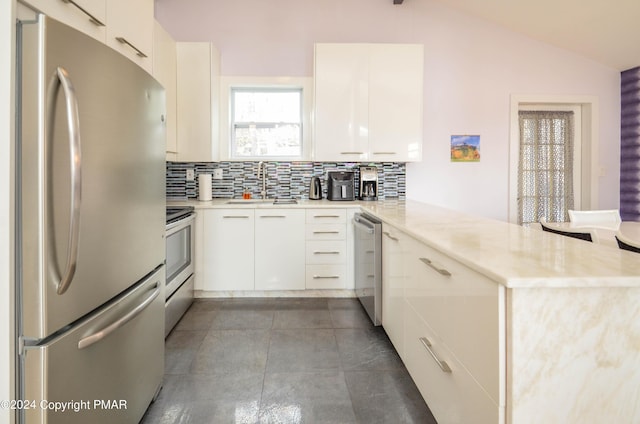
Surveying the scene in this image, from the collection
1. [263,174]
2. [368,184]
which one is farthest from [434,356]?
[263,174]

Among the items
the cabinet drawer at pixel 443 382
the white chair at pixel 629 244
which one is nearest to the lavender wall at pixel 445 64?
the white chair at pixel 629 244

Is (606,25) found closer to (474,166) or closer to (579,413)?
(474,166)

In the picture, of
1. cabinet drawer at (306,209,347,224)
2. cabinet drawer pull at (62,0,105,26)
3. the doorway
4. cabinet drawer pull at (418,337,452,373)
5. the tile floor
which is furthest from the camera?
the doorway

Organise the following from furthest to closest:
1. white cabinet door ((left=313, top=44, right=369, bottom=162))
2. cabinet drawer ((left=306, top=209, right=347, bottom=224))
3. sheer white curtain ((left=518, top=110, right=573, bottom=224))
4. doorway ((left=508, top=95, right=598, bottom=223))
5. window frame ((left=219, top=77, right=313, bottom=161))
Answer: sheer white curtain ((left=518, top=110, right=573, bottom=224)) < doorway ((left=508, top=95, right=598, bottom=223)) < window frame ((left=219, top=77, right=313, bottom=161)) < white cabinet door ((left=313, top=44, right=369, bottom=162)) < cabinet drawer ((left=306, top=209, right=347, bottom=224))

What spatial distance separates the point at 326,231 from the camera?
10.8 feet

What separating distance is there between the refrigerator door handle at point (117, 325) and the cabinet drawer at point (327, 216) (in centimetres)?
175

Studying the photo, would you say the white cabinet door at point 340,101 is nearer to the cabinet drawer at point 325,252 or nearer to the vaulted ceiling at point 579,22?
the cabinet drawer at point 325,252

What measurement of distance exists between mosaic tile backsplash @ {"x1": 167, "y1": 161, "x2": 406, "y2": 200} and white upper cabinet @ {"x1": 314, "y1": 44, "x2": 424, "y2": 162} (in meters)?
0.38

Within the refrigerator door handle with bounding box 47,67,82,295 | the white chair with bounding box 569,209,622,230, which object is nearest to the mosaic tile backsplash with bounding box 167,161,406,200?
the white chair with bounding box 569,209,622,230

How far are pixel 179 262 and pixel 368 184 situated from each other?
1.86 metres

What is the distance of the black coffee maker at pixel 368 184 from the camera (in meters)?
3.66

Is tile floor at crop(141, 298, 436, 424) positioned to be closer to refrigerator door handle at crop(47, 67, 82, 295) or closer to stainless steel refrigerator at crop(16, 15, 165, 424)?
stainless steel refrigerator at crop(16, 15, 165, 424)

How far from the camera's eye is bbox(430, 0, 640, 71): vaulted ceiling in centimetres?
318

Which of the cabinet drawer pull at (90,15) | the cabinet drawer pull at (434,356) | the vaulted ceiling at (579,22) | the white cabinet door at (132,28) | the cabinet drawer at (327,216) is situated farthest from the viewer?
the cabinet drawer at (327,216)
